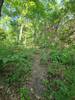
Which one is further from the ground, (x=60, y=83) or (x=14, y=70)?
(x=14, y=70)

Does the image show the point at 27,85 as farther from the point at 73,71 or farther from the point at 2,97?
the point at 73,71

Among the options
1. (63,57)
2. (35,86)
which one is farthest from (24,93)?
(63,57)

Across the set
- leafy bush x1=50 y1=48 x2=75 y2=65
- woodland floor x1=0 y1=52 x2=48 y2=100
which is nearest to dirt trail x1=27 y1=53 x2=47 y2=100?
woodland floor x1=0 y1=52 x2=48 y2=100

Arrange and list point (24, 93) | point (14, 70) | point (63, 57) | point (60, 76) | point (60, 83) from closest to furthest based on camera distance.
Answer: point (24, 93), point (60, 83), point (14, 70), point (60, 76), point (63, 57)

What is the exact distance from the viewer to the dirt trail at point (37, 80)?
4.33 metres

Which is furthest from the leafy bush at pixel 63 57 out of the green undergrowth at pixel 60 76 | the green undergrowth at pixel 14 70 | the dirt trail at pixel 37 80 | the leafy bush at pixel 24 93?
the leafy bush at pixel 24 93

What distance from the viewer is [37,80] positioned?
15.7 feet

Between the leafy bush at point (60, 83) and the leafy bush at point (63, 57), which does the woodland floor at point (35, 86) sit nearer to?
the leafy bush at point (60, 83)

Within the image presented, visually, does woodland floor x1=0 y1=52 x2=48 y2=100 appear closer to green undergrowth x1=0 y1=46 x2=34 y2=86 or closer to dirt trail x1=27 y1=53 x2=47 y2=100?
dirt trail x1=27 y1=53 x2=47 y2=100

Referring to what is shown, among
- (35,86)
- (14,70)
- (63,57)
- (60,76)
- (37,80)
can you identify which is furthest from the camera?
(63,57)

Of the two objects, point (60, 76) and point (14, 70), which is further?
point (60, 76)

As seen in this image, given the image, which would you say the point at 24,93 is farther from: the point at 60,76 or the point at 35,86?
the point at 60,76

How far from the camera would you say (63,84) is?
15.3 feet

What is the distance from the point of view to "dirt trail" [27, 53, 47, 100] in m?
4.33
